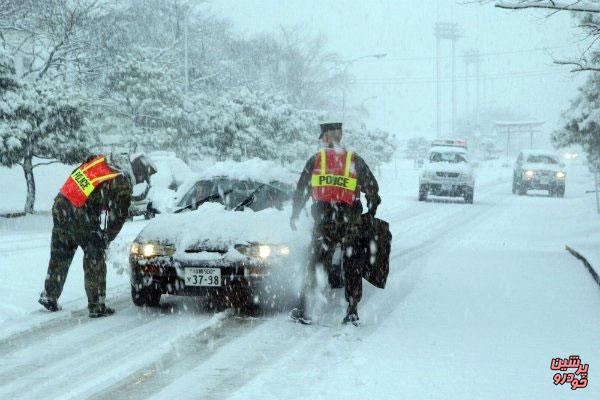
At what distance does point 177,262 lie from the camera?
639 cm

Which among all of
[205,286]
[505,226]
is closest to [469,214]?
[505,226]

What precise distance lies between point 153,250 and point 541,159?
27.0 metres

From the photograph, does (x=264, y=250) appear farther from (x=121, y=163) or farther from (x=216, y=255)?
(x=121, y=163)

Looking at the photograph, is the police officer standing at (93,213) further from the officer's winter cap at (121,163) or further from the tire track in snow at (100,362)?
the tire track in snow at (100,362)

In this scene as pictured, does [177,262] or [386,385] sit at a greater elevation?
[177,262]

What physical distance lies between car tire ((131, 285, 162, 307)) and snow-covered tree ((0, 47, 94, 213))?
38.8 feet

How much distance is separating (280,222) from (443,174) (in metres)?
17.9

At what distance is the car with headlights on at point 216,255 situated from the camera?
20.6ft

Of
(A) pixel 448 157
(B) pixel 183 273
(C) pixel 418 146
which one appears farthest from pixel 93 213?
(C) pixel 418 146

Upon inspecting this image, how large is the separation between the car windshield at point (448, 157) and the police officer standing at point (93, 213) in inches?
772

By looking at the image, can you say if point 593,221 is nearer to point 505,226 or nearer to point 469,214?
point 505,226

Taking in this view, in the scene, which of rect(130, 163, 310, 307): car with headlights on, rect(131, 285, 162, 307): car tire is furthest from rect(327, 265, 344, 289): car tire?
rect(131, 285, 162, 307): car tire

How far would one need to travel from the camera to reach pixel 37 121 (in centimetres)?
1892

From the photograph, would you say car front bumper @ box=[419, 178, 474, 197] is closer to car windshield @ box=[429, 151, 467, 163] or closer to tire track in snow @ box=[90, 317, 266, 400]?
car windshield @ box=[429, 151, 467, 163]
